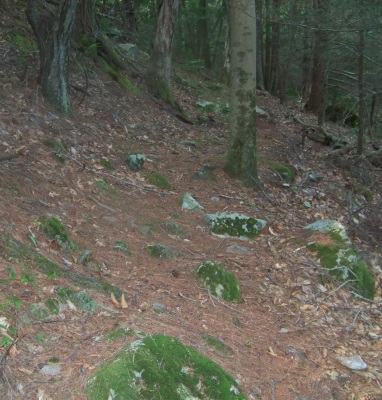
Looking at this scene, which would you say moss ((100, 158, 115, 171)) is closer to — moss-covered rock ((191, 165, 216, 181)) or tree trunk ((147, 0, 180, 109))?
moss-covered rock ((191, 165, 216, 181))

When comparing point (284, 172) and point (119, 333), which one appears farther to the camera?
point (284, 172)

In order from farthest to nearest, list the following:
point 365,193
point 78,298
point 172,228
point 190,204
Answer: point 365,193 → point 190,204 → point 172,228 → point 78,298

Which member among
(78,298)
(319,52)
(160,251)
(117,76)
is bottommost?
(160,251)

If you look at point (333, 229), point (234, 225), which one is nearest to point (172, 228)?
point (234, 225)

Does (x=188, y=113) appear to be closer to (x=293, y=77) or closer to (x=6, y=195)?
(x=6, y=195)

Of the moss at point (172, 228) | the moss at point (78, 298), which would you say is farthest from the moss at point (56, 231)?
the moss at point (172, 228)

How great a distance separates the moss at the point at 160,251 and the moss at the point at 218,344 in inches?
60.6

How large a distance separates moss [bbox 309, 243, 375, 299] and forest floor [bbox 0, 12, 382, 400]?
14cm

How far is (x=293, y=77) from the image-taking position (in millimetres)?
23516

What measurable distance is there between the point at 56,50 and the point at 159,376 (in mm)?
6170

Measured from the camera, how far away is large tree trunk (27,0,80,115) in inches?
298

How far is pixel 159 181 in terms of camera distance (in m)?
7.74

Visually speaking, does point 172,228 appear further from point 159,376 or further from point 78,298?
point 159,376

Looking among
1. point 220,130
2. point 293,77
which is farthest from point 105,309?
point 293,77
